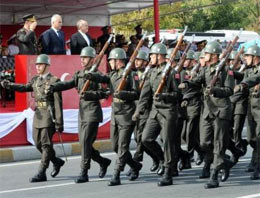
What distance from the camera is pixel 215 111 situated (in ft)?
40.5

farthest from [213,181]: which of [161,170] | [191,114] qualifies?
[191,114]

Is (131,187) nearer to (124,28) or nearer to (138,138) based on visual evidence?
(138,138)

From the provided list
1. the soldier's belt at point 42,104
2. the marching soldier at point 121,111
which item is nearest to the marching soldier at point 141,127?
the marching soldier at point 121,111

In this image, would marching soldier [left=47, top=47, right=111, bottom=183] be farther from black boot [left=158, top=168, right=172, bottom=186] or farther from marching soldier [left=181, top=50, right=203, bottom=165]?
marching soldier [left=181, top=50, right=203, bottom=165]

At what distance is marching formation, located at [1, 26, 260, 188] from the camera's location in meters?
12.4

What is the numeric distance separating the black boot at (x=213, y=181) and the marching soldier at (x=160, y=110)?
681 millimetres

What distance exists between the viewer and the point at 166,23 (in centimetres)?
4950

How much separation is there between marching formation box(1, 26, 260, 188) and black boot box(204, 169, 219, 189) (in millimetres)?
14

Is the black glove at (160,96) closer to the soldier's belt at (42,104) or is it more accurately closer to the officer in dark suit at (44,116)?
the officer in dark suit at (44,116)

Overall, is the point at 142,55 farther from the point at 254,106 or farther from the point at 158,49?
the point at 254,106

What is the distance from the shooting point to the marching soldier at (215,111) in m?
12.2

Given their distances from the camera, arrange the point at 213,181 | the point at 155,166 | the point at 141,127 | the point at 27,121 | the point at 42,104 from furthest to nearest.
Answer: the point at 27,121, the point at 155,166, the point at 141,127, the point at 42,104, the point at 213,181

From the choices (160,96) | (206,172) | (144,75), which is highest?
(144,75)

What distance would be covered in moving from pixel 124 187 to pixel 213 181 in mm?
1324
